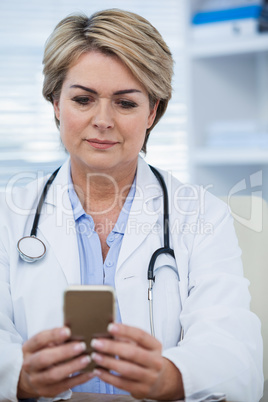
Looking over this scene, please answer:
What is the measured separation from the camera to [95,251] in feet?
4.80

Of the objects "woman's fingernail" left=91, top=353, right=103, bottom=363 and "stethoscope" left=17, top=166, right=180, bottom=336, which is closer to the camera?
"woman's fingernail" left=91, top=353, right=103, bottom=363

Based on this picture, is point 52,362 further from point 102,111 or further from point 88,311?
point 102,111

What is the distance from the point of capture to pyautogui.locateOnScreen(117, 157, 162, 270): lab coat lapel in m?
1.45

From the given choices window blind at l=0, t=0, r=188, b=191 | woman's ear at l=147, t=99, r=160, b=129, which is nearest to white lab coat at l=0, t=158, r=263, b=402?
woman's ear at l=147, t=99, r=160, b=129

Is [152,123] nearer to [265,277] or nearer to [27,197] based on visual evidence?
[27,197]

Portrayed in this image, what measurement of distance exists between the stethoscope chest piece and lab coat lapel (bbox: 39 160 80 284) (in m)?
0.04

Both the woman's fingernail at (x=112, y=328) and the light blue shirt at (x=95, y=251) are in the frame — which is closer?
the woman's fingernail at (x=112, y=328)

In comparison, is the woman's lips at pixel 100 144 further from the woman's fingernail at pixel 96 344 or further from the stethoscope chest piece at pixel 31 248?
the woman's fingernail at pixel 96 344

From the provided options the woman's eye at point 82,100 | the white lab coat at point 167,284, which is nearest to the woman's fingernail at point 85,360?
the white lab coat at point 167,284

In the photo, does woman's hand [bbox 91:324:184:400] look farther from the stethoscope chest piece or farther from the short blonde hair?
the short blonde hair

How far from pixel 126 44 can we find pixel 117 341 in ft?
2.60

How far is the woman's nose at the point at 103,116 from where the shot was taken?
1.40 metres

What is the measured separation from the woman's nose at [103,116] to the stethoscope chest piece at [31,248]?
347mm

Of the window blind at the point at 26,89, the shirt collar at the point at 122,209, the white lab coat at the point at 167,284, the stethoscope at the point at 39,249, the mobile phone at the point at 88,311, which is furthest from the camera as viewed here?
the window blind at the point at 26,89
